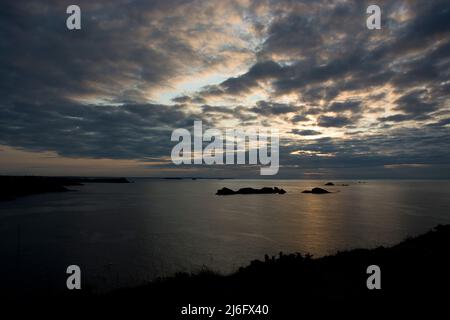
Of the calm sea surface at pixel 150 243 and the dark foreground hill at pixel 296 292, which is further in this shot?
the calm sea surface at pixel 150 243

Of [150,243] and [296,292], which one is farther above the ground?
[296,292]

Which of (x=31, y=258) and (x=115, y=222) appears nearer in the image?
(x=31, y=258)

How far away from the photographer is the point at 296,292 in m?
11.4

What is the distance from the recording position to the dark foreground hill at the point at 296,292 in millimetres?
10078

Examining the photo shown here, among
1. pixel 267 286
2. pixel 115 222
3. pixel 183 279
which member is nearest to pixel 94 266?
pixel 183 279

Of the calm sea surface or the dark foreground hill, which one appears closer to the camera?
the dark foreground hill

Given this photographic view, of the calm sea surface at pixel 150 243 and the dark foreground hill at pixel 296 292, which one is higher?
the dark foreground hill at pixel 296 292

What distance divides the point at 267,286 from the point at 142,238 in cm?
2475

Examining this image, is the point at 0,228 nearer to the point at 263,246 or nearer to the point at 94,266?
the point at 94,266

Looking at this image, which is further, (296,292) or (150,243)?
(150,243)

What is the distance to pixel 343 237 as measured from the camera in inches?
1389

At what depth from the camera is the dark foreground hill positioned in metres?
10.1

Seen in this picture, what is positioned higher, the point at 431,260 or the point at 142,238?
the point at 431,260

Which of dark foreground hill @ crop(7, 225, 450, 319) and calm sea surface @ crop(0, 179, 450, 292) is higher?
dark foreground hill @ crop(7, 225, 450, 319)
